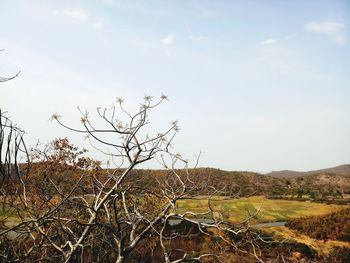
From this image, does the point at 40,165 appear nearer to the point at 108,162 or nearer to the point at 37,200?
the point at 37,200

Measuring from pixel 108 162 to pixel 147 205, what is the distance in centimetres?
753

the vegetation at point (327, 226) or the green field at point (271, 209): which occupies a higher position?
the green field at point (271, 209)

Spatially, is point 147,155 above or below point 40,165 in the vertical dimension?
below

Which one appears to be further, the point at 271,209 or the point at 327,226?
the point at 271,209

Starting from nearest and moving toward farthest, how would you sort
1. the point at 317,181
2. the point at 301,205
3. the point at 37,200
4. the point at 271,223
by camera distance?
the point at 37,200
the point at 271,223
the point at 301,205
the point at 317,181

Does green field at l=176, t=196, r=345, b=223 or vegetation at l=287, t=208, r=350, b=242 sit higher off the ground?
green field at l=176, t=196, r=345, b=223

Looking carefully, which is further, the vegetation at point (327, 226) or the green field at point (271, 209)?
the green field at point (271, 209)

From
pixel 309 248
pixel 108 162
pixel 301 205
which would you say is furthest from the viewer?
pixel 301 205

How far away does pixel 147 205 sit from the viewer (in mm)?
13469

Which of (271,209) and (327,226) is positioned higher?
(271,209)

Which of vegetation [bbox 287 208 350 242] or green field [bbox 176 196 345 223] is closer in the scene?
vegetation [bbox 287 208 350 242]

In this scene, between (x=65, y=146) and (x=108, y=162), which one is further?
(x=65, y=146)

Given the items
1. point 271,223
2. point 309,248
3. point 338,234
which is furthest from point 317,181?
point 309,248

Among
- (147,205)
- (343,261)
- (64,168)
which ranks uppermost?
(64,168)
